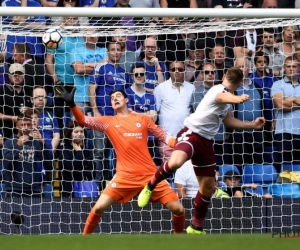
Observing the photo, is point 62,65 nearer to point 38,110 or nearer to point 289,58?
point 38,110

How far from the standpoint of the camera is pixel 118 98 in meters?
12.2

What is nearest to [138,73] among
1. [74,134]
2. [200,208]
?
[74,134]

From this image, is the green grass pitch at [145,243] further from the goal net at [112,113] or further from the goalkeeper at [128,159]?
the goal net at [112,113]

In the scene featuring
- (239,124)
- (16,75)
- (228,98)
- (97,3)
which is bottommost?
A: (239,124)

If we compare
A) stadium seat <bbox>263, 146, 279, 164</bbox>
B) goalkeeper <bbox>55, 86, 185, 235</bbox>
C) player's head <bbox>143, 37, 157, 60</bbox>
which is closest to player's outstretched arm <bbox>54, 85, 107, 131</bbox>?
goalkeeper <bbox>55, 86, 185, 235</bbox>

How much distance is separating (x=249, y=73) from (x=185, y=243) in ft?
21.1

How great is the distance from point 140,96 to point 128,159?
1357mm

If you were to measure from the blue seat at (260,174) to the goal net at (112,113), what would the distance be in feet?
0.05

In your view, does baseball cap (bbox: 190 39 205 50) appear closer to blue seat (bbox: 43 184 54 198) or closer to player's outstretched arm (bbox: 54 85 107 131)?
player's outstretched arm (bbox: 54 85 107 131)

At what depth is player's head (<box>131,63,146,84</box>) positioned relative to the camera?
43.0 feet

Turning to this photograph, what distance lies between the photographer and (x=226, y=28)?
41.5 feet

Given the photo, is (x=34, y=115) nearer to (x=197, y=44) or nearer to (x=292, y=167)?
(x=197, y=44)

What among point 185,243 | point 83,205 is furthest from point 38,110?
point 185,243

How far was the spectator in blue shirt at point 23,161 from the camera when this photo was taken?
12664 millimetres
